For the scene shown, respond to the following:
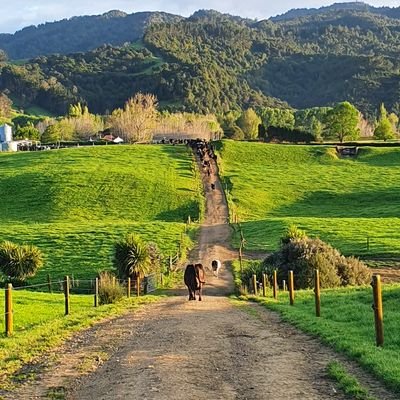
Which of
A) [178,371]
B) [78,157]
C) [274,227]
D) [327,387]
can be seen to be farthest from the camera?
[78,157]

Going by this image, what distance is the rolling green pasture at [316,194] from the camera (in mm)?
50625

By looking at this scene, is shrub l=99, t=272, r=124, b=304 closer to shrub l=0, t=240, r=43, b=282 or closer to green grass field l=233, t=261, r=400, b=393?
green grass field l=233, t=261, r=400, b=393

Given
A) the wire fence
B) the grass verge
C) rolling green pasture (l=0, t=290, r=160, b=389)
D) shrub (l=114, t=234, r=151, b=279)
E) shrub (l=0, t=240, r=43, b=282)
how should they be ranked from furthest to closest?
shrub (l=0, t=240, r=43, b=282) → shrub (l=114, t=234, r=151, b=279) → the wire fence → rolling green pasture (l=0, t=290, r=160, b=389) → the grass verge

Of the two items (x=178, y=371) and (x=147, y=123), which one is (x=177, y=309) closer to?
(x=178, y=371)

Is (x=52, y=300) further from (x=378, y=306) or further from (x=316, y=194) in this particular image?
(x=316, y=194)

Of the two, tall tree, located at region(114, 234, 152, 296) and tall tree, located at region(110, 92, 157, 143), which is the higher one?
tall tree, located at region(110, 92, 157, 143)

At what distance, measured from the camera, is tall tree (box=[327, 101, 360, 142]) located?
120 m

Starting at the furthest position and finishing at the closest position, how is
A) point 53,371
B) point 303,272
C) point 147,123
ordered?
point 147,123 < point 303,272 < point 53,371

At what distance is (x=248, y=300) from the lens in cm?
2811

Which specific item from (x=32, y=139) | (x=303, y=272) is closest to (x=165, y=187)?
(x=303, y=272)

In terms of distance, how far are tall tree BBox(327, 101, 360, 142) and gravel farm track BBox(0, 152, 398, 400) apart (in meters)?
105

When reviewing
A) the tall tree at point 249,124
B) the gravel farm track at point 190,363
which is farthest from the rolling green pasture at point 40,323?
the tall tree at point 249,124

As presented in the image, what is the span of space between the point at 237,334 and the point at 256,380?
4938 mm

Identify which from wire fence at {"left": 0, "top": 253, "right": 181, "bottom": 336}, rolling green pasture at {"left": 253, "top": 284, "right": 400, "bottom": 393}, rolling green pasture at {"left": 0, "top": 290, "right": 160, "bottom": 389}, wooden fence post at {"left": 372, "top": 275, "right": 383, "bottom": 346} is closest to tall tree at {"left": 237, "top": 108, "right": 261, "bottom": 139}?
wire fence at {"left": 0, "top": 253, "right": 181, "bottom": 336}
